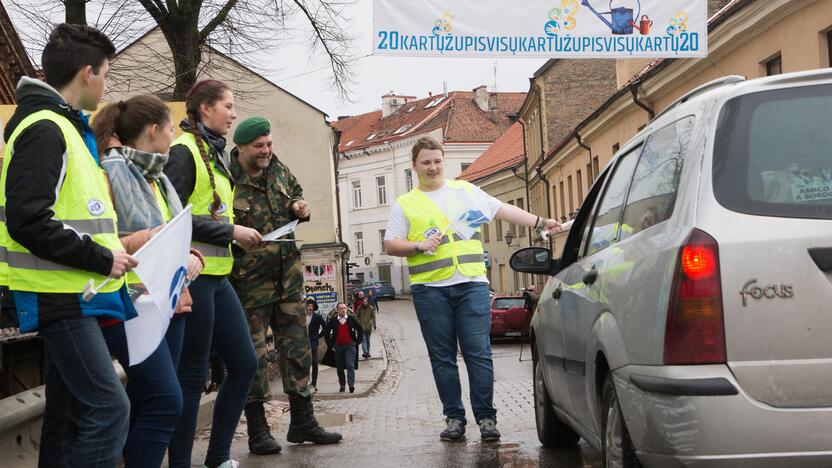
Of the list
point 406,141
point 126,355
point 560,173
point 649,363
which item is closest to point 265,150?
point 126,355

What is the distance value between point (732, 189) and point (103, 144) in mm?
2423

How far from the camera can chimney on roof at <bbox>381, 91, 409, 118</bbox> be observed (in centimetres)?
9488

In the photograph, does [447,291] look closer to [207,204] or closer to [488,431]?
[488,431]

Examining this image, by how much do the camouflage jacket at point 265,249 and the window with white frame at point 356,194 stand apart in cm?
8229

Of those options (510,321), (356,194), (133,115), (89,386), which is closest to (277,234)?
(133,115)

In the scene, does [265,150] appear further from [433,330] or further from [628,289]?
[628,289]

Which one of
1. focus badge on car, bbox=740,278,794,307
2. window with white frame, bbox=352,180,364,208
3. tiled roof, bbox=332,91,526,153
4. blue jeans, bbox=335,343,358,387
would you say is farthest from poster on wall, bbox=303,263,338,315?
window with white frame, bbox=352,180,364,208

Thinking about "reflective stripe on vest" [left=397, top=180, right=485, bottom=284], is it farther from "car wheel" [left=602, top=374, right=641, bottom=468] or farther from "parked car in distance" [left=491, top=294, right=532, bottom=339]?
"parked car in distance" [left=491, top=294, right=532, bottom=339]

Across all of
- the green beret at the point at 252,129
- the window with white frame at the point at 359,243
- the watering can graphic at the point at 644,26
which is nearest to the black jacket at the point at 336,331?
the watering can graphic at the point at 644,26

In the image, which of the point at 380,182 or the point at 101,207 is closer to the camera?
the point at 101,207

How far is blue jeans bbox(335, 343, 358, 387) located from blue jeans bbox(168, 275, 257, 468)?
17718 millimetres

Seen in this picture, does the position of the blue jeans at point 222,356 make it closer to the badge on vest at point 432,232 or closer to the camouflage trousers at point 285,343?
the camouflage trousers at point 285,343

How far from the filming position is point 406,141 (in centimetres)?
8394

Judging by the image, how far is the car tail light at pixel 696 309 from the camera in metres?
3.71
